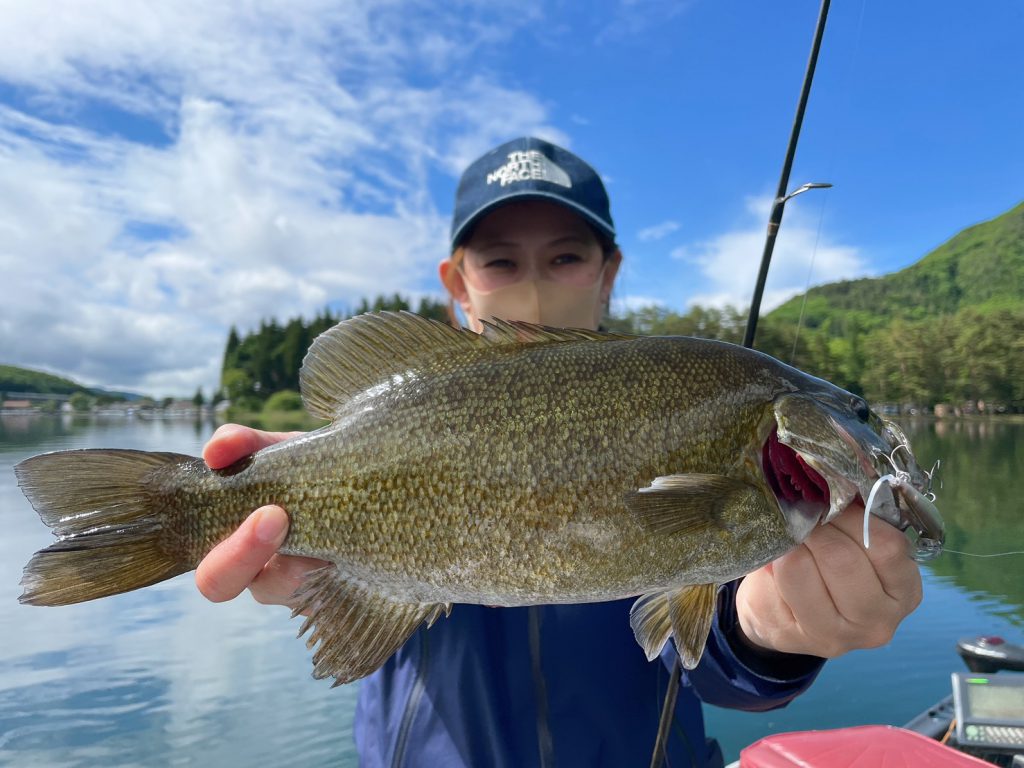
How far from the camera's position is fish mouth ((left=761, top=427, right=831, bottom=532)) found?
1.78 m

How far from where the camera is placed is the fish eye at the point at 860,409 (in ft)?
6.18

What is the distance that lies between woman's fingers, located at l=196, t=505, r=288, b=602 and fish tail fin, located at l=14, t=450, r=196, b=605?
0.11m

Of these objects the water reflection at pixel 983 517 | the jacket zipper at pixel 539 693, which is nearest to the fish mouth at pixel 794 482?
the water reflection at pixel 983 517

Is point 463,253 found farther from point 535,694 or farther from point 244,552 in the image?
point 535,694

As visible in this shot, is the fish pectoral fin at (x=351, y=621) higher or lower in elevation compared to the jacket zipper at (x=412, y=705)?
higher

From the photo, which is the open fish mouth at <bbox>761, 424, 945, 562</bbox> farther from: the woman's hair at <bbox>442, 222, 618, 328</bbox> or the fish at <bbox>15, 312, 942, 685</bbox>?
the woman's hair at <bbox>442, 222, 618, 328</bbox>

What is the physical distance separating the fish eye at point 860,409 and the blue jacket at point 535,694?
2.82 feet

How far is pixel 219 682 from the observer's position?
8727 mm

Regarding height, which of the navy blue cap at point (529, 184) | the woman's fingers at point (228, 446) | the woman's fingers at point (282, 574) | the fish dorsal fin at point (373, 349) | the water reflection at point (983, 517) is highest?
the navy blue cap at point (529, 184)

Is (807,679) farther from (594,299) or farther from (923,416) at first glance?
(923,416)

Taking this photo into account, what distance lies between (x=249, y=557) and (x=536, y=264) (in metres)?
2.04

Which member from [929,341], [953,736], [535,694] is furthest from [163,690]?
[929,341]

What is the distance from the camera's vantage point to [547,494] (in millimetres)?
1771

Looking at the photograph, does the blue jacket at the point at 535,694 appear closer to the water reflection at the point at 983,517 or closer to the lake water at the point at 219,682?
the water reflection at the point at 983,517
